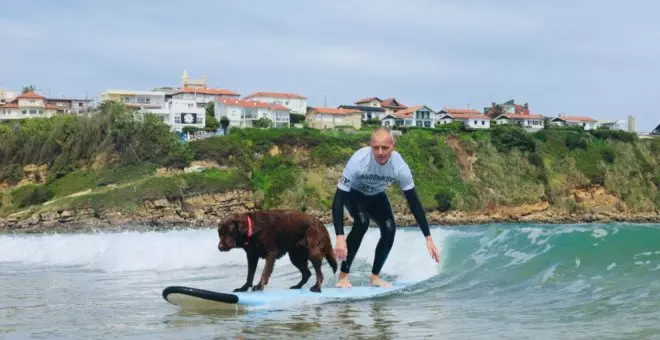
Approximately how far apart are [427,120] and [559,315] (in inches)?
3634

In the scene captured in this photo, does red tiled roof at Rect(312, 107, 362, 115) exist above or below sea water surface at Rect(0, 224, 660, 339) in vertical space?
above

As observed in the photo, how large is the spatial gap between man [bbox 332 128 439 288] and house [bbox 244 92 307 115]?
89516mm

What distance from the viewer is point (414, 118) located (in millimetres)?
98812

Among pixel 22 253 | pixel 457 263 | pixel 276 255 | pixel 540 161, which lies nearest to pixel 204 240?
pixel 22 253

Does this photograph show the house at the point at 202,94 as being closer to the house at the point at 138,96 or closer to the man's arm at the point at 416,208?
the house at the point at 138,96

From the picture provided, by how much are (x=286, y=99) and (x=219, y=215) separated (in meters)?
39.5

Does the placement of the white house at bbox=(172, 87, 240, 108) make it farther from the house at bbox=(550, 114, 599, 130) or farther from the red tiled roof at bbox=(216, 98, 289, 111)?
the house at bbox=(550, 114, 599, 130)

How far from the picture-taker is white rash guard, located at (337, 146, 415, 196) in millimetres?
9547

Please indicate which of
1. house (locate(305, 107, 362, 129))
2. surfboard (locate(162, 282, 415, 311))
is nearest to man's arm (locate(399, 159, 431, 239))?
surfboard (locate(162, 282, 415, 311))

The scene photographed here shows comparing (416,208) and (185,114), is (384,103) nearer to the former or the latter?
(185,114)

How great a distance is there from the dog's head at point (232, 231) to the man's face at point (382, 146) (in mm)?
1745

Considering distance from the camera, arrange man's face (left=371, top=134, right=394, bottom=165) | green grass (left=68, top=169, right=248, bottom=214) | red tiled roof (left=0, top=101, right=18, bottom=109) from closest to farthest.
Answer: man's face (left=371, top=134, right=394, bottom=165), green grass (left=68, top=169, right=248, bottom=214), red tiled roof (left=0, top=101, right=18, bottom=109)

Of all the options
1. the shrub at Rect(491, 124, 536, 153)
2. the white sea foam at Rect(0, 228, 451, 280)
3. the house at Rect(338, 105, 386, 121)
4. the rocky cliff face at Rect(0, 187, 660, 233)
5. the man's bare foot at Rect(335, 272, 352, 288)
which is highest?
the house at Rect(338, 105, 386, 121)

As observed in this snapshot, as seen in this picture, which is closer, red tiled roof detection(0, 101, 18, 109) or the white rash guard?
the white rash guard
